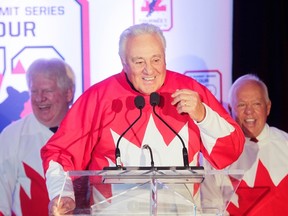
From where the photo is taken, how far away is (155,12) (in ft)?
14.3

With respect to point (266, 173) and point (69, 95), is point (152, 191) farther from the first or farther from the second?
point (69, 95)

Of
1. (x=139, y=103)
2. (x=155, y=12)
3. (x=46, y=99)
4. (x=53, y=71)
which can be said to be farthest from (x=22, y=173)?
(x=139, y=103)

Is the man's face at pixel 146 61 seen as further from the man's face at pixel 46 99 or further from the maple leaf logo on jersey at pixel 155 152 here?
the man's face at pixel 46 99

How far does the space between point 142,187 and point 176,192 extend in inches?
4.9

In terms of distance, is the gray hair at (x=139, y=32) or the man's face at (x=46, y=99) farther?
the man's face at (x=46, y=99)

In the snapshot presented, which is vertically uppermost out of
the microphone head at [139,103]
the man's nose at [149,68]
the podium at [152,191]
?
the man's nose at [149,68]

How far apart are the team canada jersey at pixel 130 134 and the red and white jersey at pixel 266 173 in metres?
0.91

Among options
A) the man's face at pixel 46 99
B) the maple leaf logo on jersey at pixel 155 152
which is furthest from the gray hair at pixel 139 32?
the man's face at pixel 46 99

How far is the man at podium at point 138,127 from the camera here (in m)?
2.92

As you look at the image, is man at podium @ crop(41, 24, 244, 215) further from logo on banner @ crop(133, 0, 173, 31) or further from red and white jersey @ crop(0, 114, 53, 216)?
logo on banner @ crop(133, 0, 173, 31)

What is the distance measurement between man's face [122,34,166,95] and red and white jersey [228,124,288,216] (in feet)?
3.69

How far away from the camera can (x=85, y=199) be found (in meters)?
2.28

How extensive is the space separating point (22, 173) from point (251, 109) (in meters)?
1.50

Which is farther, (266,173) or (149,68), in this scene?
(266,173)
